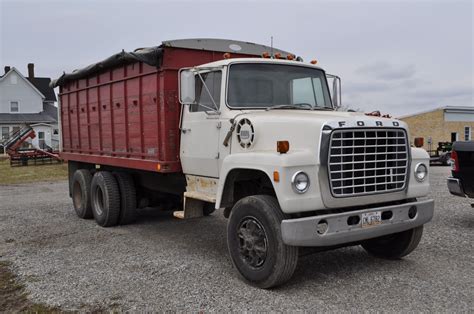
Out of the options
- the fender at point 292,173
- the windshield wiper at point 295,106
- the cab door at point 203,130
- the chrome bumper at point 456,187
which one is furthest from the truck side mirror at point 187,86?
the chrome bumper at point 456,187

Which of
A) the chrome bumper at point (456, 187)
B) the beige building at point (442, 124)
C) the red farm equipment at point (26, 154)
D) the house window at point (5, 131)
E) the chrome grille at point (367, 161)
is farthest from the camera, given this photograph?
the house window at point (5, 131)

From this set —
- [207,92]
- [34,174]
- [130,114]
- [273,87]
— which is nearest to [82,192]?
[130,114]

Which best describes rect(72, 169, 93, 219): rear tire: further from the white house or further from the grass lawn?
the white house

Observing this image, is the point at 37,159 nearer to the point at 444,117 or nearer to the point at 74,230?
the point at 74,230

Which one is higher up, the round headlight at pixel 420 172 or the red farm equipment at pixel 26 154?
the round headlight at pixel 420 172

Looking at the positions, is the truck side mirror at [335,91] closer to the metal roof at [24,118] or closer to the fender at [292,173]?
the fender at [292,173]

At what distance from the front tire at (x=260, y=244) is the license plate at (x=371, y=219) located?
0.80 meters

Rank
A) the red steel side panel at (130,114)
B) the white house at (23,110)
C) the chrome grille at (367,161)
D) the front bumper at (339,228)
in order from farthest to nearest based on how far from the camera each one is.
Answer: the white house at (23,110) → the red steel side panel at (130,114) → the chrome grille at (367,161) → the front bumper at (339,228)

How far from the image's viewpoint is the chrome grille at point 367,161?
186 inches

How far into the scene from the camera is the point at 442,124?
38.1 m

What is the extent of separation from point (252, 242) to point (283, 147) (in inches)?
44.8

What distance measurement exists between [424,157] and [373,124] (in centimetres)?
107

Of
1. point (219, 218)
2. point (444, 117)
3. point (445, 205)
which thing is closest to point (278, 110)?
point (219, 218)

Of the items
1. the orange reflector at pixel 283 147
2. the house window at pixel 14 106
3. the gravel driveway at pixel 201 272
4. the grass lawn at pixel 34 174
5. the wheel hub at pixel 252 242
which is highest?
the house window at pixel 14 106
